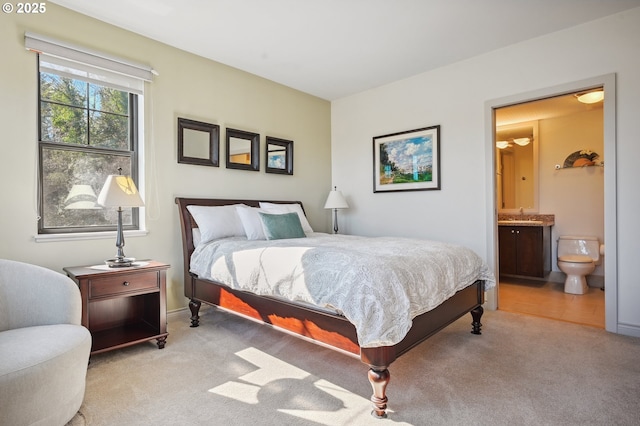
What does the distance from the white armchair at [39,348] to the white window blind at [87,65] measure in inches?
68.3

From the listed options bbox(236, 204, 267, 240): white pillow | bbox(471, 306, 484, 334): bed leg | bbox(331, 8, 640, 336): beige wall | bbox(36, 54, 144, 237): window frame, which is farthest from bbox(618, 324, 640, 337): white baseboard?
bbox(36, 54, 144, 237): window frame

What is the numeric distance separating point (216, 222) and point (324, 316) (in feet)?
5.82

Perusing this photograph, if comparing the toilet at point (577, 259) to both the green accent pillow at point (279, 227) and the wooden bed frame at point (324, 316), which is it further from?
the green accent pillow at point (279, 227)

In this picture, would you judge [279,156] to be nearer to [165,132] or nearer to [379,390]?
[165,132]

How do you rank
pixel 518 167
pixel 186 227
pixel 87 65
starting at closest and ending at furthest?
1. pixel 87 65
2. pixel 186 227
3. pixel 518 167

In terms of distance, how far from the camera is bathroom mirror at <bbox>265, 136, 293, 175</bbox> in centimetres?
440

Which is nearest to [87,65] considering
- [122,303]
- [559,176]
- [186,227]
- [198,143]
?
[198,143]

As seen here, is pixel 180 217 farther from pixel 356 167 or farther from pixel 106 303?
pixel 356 167

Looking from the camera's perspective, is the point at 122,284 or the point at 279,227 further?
the point at 279,227

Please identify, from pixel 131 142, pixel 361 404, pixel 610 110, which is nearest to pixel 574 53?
pixel 610 110

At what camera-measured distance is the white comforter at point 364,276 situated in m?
1.75

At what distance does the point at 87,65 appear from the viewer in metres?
2.88

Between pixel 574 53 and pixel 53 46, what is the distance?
15.0ft

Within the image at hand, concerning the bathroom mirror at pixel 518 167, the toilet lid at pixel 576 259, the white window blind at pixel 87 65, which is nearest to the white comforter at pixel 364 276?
the white window blind at pixel 87 65
